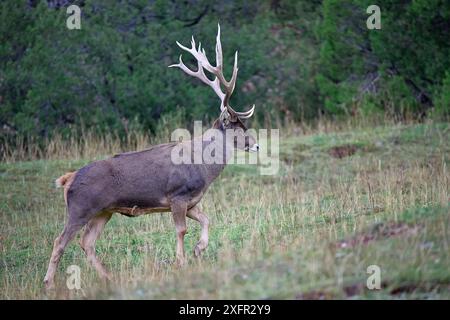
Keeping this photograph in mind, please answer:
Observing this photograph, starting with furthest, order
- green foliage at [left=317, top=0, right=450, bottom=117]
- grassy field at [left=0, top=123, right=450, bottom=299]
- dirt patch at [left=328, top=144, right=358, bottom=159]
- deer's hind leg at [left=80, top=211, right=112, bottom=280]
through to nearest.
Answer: green foliage at [left=317, top=0, right=450, bottom=117] < dirt patch at [left=328, top=144, right=358, bottom=159] < deer's hind leg at [left=80, top=211, right=112, bottom=280] < grassy field at [left=0, top=123, right=450, bottom=299]

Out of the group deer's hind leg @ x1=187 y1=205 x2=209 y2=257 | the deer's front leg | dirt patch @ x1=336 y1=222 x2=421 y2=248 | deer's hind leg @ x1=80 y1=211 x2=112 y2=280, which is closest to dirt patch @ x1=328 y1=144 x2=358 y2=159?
deer's hind leg @ x1=187 y1=205 x2=209 y2=257

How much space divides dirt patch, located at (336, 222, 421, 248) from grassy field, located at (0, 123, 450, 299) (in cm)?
1

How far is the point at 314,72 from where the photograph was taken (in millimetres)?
26391

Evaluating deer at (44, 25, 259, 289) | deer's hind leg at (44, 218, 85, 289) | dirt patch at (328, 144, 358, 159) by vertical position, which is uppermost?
dirt patch at (328, 144, 358, 159)

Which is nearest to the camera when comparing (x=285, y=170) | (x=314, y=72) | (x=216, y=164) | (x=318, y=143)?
(x=216, y=164)

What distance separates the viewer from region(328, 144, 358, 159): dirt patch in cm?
1791

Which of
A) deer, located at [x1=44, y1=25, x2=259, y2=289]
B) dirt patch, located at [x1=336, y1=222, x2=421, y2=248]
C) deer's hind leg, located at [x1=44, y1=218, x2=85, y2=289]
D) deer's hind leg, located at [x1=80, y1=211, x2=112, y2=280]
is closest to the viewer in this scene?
dirt patch, located at [x1=336, y1=222, x2=421, y2=248]

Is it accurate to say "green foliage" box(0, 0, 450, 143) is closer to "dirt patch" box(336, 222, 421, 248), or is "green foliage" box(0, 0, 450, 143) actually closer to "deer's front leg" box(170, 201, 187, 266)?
"deer's front leg" box(170, 201, 187, 266)

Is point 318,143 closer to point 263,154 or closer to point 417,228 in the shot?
point 263,154

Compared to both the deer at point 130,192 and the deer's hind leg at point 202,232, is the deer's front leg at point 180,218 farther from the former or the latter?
the deer's hind leg at point 202,232

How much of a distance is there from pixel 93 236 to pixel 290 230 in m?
2.53

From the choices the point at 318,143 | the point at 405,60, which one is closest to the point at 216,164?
the point at 318,143

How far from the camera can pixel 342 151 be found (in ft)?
59.4

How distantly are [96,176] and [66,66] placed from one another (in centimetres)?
1084
